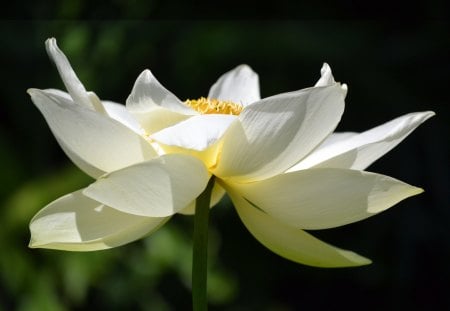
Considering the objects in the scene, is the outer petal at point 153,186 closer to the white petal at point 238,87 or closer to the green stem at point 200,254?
the green stem at point 200,254

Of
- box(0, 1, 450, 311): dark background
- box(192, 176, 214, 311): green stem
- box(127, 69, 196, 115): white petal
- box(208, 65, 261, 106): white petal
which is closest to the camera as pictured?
box(192, 176, 214, 311): green stem

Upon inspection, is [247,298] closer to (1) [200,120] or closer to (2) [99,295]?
(2) [99,295]

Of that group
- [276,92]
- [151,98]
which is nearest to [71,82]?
[151,98]

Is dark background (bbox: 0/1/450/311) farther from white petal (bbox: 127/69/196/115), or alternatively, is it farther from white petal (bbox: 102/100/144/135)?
white petal (bbox: 127/69/196/115)

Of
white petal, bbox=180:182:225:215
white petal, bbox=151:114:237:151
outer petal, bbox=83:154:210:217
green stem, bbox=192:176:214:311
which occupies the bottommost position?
white petal, bbox=180:182:225:215

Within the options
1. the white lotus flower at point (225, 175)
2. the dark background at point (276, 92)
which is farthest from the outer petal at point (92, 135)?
the dark background at point (276, 92)

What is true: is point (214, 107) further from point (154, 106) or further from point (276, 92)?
point (276, 92)

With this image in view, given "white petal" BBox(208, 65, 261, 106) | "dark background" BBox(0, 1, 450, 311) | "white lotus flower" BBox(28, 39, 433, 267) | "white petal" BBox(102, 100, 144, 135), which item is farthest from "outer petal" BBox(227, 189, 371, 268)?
"dark background" BBox(0, 1, 450, 311)
